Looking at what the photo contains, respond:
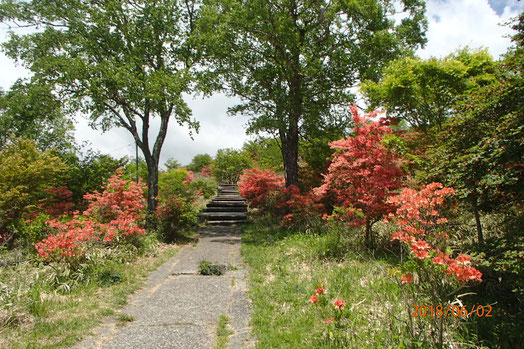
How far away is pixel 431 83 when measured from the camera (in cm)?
638

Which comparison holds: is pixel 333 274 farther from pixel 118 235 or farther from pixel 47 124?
pixel 47 124

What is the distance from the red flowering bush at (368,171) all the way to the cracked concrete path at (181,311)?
2.63 meters

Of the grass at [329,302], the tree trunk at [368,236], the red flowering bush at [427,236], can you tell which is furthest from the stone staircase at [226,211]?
the red flowering bush at [427,236]

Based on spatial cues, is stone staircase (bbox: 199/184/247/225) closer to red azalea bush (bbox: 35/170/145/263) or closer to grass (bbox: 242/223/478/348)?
red azalea bush (bbox: 35/170/145/263)

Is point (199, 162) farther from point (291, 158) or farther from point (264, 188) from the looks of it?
point (291, 158)

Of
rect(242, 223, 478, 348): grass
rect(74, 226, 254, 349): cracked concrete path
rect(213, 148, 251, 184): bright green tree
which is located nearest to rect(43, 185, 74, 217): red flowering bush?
rect(74, 226, 254, 349): cracked concrete path

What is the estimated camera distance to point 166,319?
13.1 ft

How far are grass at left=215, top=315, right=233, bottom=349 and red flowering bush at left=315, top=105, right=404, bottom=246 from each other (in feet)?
9.61

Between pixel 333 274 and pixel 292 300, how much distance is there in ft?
3.09

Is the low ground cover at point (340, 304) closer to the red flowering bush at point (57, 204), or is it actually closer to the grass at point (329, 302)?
the grass at point (329, 302)

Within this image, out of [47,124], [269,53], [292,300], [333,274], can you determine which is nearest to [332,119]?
[269,53]

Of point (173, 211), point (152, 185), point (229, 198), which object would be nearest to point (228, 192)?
point (229, 198)

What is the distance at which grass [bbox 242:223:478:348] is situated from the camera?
288 cm

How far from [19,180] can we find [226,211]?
25.8ft
